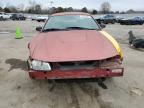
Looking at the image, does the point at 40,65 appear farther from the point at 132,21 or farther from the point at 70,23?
the point at 132,21

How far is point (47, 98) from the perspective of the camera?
475cm

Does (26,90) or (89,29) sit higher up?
(89,29)

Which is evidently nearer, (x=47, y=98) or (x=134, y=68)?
(x=47, y=98)

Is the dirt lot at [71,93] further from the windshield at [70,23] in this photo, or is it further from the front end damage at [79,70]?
the windshield at [70,23]

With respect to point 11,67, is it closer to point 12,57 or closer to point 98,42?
point 12,57

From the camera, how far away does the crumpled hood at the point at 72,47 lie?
449cm

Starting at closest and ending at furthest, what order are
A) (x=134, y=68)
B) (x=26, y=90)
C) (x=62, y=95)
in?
(x=62, y=95)
(x=26, y=90)
(x=134, y=68)

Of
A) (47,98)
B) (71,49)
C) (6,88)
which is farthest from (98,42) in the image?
(6,88)

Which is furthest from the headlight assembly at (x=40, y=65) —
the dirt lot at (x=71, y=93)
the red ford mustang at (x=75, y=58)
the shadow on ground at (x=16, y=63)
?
the shadow on ground at (x=16, y=63)

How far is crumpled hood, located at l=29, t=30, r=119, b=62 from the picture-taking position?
14.7 ft

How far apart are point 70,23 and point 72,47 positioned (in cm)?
160

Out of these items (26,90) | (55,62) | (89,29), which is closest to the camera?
(55,62)

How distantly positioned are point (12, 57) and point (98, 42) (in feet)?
13.7

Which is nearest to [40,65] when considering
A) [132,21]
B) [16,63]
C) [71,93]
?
[71,93]
